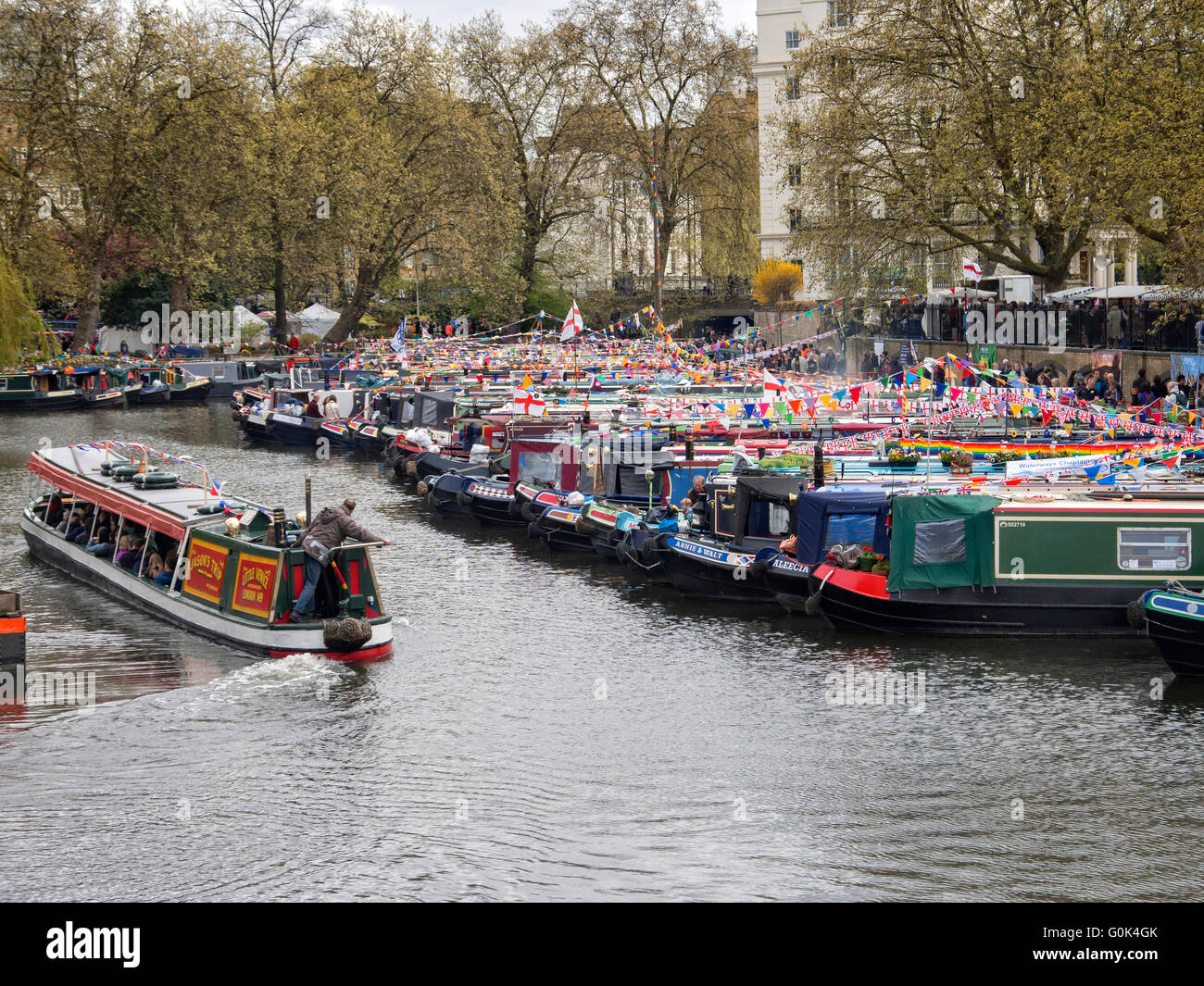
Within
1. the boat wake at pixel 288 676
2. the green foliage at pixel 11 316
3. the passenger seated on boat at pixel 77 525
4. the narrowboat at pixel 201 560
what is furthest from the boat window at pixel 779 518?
the green foliage at pixel 11 316

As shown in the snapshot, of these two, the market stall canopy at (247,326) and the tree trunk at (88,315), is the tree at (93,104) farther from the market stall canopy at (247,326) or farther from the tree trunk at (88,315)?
the market stall canopy at (247,326)

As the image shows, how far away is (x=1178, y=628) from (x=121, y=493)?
18.9 m

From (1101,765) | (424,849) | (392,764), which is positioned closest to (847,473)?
(1101,765)

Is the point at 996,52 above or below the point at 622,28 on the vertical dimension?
below

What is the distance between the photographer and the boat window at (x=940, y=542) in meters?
23.3

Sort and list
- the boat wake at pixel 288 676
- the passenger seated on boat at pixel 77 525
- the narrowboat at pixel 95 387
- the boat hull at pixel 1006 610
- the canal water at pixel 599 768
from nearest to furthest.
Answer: the canal water at pixel 599 768
the boat wake at pixel 288 676
the boat hull at pixel 1006 610
the passenger seated on boat at pixel 77 525
the narrowboat at pixel 95 387

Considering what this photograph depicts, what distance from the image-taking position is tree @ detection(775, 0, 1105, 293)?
43094 millimetres

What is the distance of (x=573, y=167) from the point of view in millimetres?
76375

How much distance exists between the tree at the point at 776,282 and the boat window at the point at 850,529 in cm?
5250

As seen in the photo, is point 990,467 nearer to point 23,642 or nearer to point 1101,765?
point 1101,765

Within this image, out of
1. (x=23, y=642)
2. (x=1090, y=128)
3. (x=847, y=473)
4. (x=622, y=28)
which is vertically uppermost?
(x=622, y=28)

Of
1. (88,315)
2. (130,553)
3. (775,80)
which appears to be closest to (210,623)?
(130,553)

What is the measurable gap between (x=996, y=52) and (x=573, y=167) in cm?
3449
